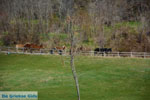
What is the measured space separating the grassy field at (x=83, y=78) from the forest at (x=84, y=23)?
801 centimetres

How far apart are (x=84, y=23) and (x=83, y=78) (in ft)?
100.0

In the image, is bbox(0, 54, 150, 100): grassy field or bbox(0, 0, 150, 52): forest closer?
bbox(0, 54, 150, 100): grassy field

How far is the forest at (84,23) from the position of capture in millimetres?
55031

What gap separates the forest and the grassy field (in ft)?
26.3

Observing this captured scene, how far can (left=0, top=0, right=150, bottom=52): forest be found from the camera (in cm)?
5503

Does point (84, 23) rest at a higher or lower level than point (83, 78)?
higher

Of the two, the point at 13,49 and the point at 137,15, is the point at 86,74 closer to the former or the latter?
the point at 13,49

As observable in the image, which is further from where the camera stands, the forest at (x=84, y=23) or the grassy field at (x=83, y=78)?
the forest at (x=84, y=23)

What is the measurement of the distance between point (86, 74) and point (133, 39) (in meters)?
21.3

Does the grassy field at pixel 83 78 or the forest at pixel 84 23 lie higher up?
the forest at pixel 84 23

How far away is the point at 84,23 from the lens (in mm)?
60000

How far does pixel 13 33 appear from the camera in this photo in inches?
2539

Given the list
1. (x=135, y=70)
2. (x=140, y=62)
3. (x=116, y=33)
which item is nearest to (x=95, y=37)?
(x=116, y=33)

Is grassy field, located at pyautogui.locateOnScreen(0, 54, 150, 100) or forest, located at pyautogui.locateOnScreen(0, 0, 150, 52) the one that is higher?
forest, located at pyautogui.locateOnScreen(0, 0, 150, 52)
